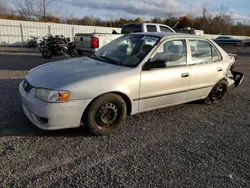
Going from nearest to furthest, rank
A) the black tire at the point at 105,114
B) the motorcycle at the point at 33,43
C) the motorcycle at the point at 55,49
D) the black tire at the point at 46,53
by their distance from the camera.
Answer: the black tire at the point at 105,114
the motorcycle at the point at 55,49
the black tire at the point at 46,53
the motorcycle at the point at 33,43

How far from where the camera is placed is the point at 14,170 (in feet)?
7.70

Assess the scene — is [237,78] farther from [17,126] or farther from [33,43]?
[33,43]

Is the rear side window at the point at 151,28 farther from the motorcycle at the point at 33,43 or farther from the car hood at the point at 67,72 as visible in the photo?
the motorcycle at the point at 33,43

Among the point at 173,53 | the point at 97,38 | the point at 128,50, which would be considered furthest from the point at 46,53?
the point at 173,53

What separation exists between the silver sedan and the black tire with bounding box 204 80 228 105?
0.10m

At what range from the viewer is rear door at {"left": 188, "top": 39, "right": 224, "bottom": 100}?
410 centimetres

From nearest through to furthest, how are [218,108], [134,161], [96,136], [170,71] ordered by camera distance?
1. [134,161]
2. [96,136]
3. [170,71]
4. [218,108]

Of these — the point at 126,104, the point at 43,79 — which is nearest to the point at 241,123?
the point at 126,104

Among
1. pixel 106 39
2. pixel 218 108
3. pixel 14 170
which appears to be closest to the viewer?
pixel 14 170

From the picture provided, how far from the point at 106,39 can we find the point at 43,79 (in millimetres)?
6005

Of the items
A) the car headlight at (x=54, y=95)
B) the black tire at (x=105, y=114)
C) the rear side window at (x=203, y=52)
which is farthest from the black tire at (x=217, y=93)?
the car headlight at (x=54, y=95)

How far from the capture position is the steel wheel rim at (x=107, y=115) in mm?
3145

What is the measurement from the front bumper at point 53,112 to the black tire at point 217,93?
309 cm

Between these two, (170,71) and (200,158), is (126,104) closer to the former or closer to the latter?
(170,71)
